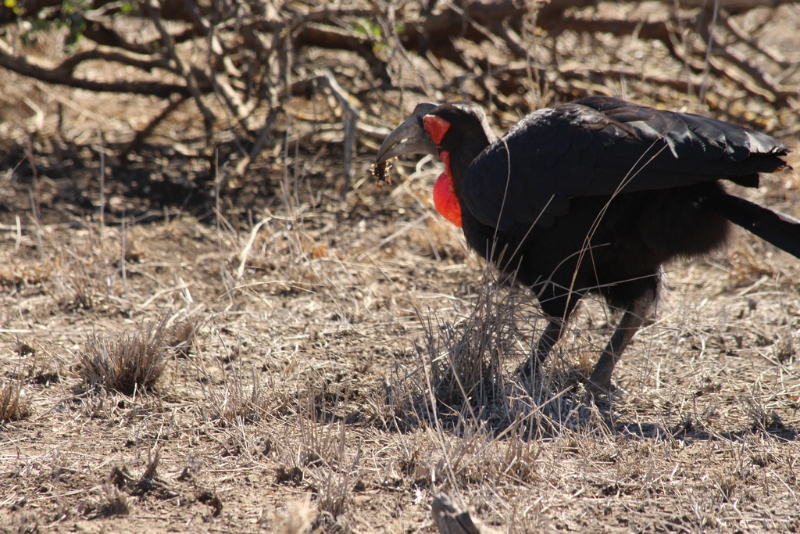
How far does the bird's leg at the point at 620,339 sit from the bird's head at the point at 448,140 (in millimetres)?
850

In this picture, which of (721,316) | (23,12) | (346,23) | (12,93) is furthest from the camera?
(12,93)

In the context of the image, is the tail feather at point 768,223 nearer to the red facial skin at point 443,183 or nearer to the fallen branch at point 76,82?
the red facial skin at point 443,183

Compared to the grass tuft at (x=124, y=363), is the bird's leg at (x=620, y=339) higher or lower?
higher

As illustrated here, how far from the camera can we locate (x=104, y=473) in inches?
90.7

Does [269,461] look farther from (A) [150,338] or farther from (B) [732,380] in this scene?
(B) [732,380]

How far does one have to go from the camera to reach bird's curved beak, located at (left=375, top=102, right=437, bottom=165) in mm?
3361

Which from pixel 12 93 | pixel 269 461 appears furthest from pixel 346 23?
pixel 269 461

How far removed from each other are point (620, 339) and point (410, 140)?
129 cm

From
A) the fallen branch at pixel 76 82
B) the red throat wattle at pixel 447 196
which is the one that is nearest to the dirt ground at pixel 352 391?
the red throat wattle at pixel 447 196

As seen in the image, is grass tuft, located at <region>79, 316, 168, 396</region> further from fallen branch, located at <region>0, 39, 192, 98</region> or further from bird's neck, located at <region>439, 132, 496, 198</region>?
fallen branch, located at <region>0, 39, 192, 98</region>

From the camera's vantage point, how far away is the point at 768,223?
2.60 metres

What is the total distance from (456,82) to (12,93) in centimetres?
384

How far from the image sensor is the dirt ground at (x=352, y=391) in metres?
2.18

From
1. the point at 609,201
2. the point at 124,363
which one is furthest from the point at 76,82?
the point at 609,201
